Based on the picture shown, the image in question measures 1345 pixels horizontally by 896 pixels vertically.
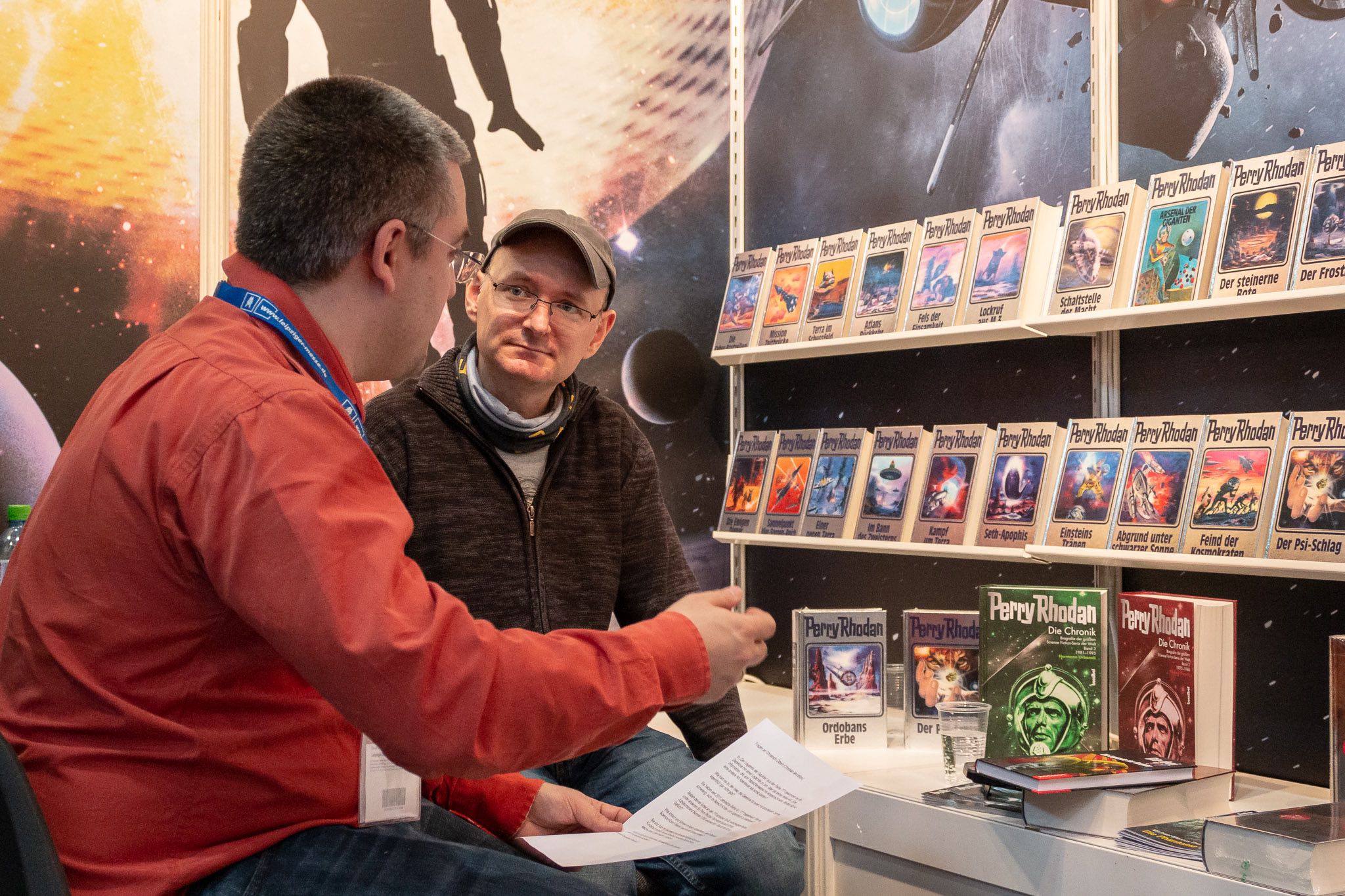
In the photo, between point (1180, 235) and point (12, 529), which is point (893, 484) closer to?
point (1180, 235)

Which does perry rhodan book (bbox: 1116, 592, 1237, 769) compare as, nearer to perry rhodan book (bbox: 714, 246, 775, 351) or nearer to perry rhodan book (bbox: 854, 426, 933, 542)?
perry rhodan book (bbox: 854, 426, 933, 542)

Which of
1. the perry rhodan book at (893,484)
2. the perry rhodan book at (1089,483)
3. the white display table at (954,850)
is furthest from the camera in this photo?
the perry rhodan book at (893,484)

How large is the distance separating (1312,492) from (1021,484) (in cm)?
63

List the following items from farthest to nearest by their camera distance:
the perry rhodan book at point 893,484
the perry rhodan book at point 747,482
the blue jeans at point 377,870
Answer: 1. the perry rhodan book at point 747,482
2. the perry rhodan book at point 893,484
3. the blue jeans at point 377,870

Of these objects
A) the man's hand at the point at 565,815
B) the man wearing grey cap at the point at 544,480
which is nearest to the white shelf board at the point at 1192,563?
the man wearing grey cap at the point at 544,480

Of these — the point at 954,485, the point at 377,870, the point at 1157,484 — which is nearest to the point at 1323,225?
the point at 1157,484

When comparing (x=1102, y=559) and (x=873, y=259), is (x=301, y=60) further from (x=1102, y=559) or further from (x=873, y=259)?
(x=1102, y=559)

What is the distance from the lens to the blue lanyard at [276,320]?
3.83ft

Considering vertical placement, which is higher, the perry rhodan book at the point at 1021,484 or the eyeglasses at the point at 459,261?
the eyeglasses at the point at 459,261

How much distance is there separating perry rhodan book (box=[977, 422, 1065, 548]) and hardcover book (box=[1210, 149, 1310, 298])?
50cm

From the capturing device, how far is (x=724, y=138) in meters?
3.58

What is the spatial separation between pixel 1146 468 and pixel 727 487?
1.24 m

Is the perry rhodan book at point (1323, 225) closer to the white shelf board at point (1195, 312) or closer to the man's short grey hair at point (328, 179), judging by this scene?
the white shelf board at point (1195, 312)

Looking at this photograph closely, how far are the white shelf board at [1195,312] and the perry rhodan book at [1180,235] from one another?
0.03 m
